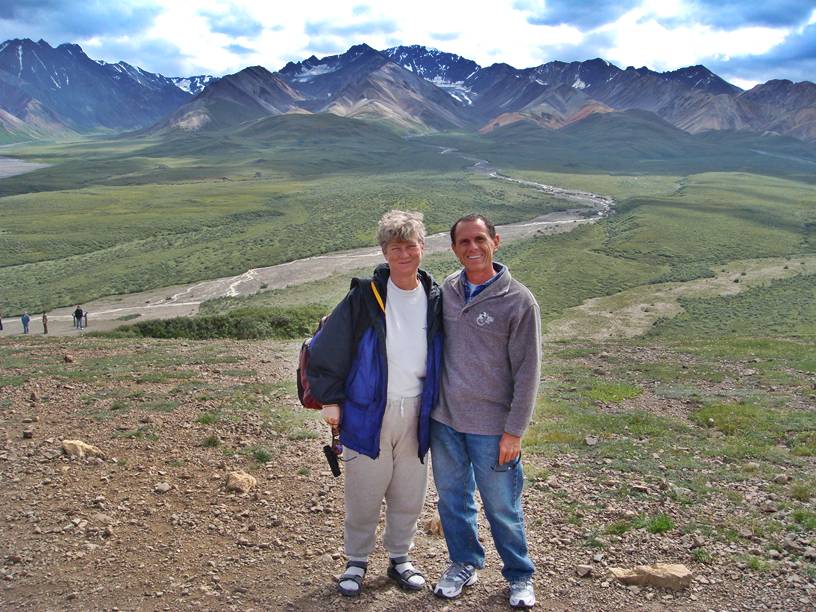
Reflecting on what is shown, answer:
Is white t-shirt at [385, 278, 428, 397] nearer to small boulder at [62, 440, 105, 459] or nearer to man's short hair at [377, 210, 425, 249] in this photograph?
man's short hair at [377, 210, 425, 249]

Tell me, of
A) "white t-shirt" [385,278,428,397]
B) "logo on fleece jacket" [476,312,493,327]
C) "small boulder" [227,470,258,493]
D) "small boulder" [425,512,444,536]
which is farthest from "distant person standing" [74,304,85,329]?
"logo on fleece jacket" [476,312,493,327]

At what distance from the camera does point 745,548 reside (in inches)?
271

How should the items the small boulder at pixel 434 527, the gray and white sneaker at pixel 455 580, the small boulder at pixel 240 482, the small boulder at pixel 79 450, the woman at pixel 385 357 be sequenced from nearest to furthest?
the woman at pixel 385 357, the gray and white sneaker at pixel 455 580, the small boulder at pixel 434 527, the small boulder at pixel 240 482, the small boulder at pixel 79 450

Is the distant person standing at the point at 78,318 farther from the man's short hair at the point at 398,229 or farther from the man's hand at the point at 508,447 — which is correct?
the man's hand at the point at 508,447

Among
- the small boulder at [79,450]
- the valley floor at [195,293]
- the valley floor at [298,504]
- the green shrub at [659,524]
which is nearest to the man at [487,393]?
the valley floor at [298,504]

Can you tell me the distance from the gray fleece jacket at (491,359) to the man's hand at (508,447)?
2.1 inches

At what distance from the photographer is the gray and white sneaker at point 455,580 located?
5.85m

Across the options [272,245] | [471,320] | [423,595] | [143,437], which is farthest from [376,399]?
[272,245]

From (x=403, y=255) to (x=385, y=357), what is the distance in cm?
87

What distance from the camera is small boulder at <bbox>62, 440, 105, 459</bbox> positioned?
8.85 m

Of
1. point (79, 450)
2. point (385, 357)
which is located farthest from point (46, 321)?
point (385, 357)

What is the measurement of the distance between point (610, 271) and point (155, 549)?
5539cm

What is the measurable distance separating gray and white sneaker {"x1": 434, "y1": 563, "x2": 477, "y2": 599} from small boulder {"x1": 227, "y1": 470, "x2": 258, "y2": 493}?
3.15 metres

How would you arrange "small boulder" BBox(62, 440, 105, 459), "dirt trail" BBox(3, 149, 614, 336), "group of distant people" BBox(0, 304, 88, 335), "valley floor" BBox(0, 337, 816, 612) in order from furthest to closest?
"dirt trail" BBox(3, 149, 614, 336), "group of distant people" BBox(0, 304, 88, 335), "small boulder" BBox(62, 440, 105, 459), "valley floor" BBox(0, 337, 816, 612)
